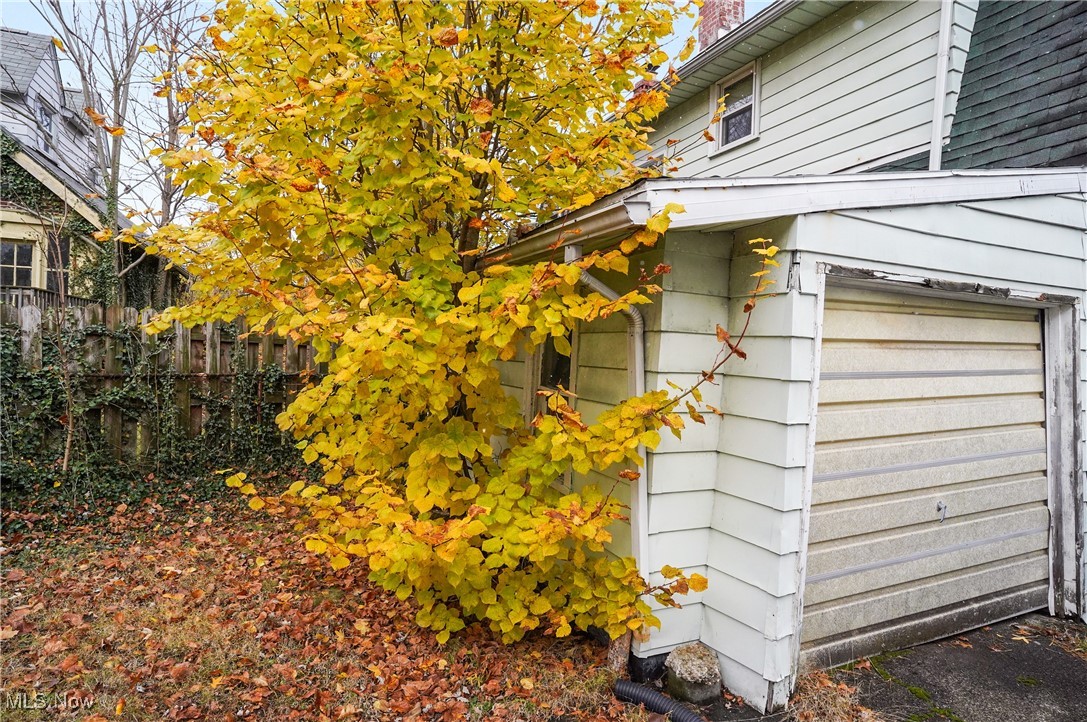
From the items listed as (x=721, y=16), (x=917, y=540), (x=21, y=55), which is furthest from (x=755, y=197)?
(x=21, y=55)

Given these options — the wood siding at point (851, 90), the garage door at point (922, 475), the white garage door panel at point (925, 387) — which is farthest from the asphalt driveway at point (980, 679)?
the wood siding at point (851, 90)

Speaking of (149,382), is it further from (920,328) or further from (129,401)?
(920,328)

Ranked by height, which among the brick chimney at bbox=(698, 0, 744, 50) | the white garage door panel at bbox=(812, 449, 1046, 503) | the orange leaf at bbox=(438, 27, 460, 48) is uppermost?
the brick chimney at bbox=(698, 0, 744, 50)

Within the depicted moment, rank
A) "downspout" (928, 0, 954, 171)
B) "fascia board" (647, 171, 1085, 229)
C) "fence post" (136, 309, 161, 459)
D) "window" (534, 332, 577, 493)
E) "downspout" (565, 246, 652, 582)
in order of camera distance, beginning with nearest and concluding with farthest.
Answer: "fascia board" (647, 171, 1085, 229), "downspout" (565, 246, 652, 582), "window" (534, 332, 577, 493), "downspout" (928, 0, 954, 171), "fence post" (136, 309, 161, 459)

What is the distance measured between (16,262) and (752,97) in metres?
11.9

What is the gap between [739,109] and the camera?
6957 mm

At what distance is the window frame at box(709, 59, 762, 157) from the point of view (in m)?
6.68

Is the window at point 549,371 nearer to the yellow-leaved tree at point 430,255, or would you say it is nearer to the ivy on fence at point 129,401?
the yellow-leaved tree at point 430,255

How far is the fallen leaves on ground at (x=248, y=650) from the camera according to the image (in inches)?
106

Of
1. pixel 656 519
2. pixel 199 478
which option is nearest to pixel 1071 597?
pixel 656 519

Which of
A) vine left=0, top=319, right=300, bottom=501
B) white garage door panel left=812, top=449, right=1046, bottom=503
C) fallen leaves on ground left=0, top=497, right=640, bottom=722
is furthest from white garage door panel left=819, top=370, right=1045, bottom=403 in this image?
vine left=0, top=319, right=300, bottom=501

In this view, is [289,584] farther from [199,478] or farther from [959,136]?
[959,136]

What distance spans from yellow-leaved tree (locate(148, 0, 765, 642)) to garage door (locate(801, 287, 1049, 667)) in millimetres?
1089

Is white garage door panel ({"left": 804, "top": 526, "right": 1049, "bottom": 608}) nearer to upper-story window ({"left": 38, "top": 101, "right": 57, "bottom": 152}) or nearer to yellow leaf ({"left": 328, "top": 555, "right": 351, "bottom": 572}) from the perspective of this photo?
yellow leaf ({"left": 328, "top": 555, "right": 351, "bottom": 572})
